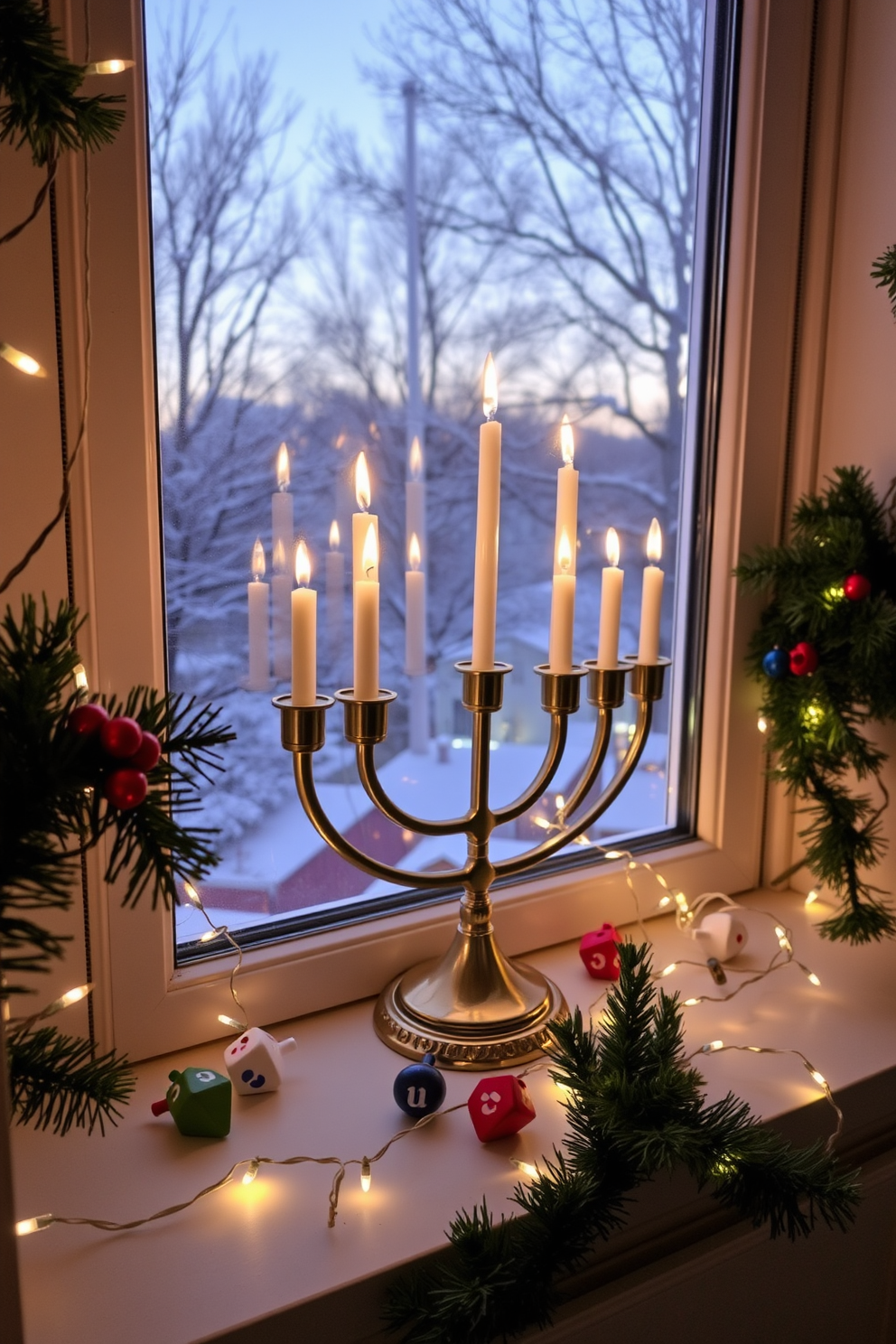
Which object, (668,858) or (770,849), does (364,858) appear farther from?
(770,849)

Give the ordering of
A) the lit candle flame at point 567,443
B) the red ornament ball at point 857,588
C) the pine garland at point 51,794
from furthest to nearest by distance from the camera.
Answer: the red ornament ball at point 857,588 < the lit candle flame at point 567,443 < the pine garland at point 51,794

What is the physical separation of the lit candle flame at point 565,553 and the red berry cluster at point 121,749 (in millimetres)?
439

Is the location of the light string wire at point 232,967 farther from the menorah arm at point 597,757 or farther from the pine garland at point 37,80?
the pine garland at point 37,80

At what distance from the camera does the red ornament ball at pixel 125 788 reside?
0.48m

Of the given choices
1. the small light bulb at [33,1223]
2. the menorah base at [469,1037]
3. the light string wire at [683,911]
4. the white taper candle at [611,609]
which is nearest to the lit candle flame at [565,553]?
the white taper candle at [611,609]

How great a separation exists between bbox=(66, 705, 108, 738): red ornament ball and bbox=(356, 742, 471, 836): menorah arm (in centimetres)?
31

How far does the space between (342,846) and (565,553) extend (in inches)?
12.1

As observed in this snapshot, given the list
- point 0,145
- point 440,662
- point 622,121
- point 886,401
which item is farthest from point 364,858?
point 622,121

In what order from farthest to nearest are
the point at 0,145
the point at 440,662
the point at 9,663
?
the point at 440,662, the point at 0,145, the point at 9,663

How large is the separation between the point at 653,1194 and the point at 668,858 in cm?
44

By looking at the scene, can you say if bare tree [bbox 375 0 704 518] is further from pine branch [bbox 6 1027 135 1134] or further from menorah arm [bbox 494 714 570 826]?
pine branch [bbox 6 1027 135 1134]

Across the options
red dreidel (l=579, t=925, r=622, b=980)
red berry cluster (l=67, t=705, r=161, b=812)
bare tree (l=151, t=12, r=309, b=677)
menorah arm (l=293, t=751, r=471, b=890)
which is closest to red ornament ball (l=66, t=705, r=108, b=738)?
red berry cluster (l=67, t=705, r=161, b=812)

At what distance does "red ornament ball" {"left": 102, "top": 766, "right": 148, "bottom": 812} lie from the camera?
48 centimetres

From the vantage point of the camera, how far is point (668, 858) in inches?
44.7
